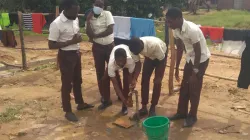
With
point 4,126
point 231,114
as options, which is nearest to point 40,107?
point 4,126

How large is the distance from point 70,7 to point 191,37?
164 centimetres

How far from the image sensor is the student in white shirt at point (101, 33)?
5129 millimetres

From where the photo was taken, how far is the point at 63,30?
4461 mm

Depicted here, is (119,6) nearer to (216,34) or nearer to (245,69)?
(216,34)

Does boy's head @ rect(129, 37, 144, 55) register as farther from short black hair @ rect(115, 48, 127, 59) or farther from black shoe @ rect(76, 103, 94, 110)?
black shoe @ rect(76, 103, 94, 110)

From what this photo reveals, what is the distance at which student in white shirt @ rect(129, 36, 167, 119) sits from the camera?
421 cm

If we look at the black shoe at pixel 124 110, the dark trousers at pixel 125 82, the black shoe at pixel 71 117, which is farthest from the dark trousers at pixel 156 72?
the black shoe at pixel 71 117

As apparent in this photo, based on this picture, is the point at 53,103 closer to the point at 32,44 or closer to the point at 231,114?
the point at 231,114

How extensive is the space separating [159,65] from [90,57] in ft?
16.1

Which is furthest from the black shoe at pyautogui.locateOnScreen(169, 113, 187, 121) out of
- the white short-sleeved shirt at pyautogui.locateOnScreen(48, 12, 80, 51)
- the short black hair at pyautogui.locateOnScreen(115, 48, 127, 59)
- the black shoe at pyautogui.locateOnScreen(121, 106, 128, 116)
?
A: the white short-sleeved shirt at pyautogui.locateOnScreen(48, 12, 80, 51)

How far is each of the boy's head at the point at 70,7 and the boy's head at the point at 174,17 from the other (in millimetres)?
1231

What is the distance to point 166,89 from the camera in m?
6.36

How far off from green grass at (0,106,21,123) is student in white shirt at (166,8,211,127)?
2.52 meters

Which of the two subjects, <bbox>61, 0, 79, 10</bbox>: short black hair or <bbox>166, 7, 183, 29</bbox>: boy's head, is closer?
<bbox>166, 7, 183, 29</bbox>: boy's head
